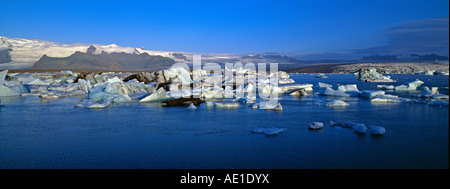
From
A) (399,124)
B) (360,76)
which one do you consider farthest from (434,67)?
(399,124)

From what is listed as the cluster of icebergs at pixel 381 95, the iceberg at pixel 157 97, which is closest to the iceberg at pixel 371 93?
the cluster of icebergs at pixel 381 95

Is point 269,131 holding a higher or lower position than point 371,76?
lower

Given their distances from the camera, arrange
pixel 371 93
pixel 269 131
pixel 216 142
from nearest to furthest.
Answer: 1. pixel 216 142
2. pixel 269 131
3. pixel 371 93

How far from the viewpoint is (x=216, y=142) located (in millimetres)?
4492

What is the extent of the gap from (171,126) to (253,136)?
1803 mm

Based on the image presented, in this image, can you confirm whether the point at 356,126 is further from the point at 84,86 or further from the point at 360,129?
the point at 84,86

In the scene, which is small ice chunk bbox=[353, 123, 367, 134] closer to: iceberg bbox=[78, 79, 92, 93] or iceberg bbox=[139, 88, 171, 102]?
iceberg bbox=[139, 88, 171, 102]

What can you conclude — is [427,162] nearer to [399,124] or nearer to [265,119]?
[399,124]

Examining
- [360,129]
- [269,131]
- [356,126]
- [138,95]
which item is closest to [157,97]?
[138,95]

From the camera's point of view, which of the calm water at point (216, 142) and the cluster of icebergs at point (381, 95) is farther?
the cluster of icebergs at point (381, 95)

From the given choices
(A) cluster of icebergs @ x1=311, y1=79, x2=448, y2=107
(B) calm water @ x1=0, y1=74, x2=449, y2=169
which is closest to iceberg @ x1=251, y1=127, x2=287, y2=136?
(B) calm water @ x1=0, y1=74, x2=449, y2=169

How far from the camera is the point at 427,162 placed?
11.2 ft

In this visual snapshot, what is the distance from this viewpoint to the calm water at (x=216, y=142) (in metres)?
3.51

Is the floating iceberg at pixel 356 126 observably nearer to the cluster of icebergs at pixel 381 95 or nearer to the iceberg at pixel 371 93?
the cluster of icebergs at pixel 381 95
